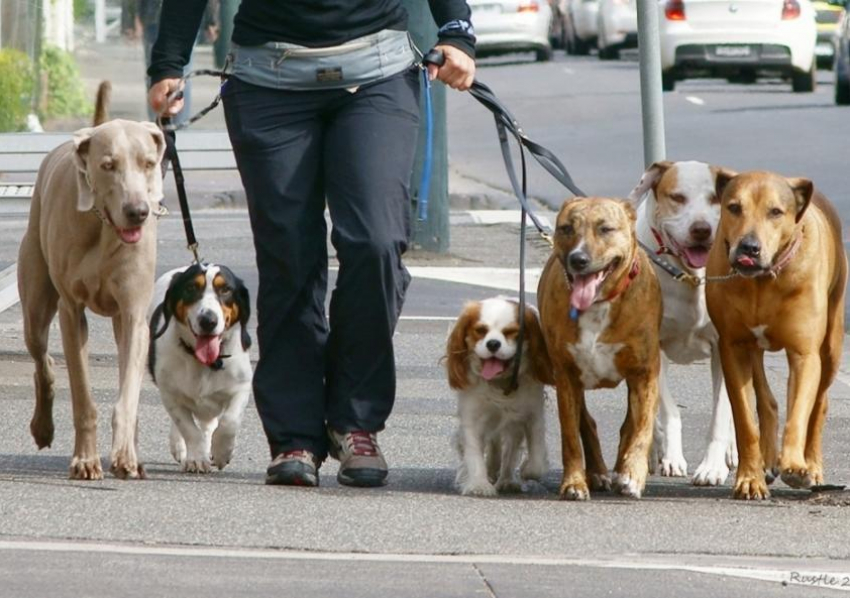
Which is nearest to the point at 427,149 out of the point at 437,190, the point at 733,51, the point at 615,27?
the point at 437,190

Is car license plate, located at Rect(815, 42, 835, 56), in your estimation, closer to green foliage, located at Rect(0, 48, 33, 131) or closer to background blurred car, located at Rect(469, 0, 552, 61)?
background blurred car, located at Rect(469, 0, 552, 61)

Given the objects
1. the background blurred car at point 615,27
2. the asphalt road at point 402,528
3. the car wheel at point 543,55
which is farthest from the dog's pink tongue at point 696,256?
the car wheel at point 543,55

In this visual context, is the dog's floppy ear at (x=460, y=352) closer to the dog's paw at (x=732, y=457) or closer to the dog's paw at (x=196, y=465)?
the dog's paw at (x=196, y=465)

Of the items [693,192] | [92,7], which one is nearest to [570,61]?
[92,7]

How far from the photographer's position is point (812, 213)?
23.8ft

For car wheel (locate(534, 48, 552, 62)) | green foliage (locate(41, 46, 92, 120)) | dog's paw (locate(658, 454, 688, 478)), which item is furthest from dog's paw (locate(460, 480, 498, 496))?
car wheel (locate(534, 48, 552, 62))

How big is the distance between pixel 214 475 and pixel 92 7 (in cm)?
632

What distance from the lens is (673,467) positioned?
7867mm

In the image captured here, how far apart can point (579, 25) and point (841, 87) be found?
20.1 meters

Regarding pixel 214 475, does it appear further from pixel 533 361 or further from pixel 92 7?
pixel 92 7

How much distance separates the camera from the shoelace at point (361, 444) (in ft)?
23.8

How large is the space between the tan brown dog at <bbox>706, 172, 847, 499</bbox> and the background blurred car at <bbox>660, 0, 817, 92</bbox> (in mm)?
23370

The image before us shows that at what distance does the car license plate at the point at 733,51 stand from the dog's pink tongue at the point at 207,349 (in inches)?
935

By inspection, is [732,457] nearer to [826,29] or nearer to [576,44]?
[826,29]
